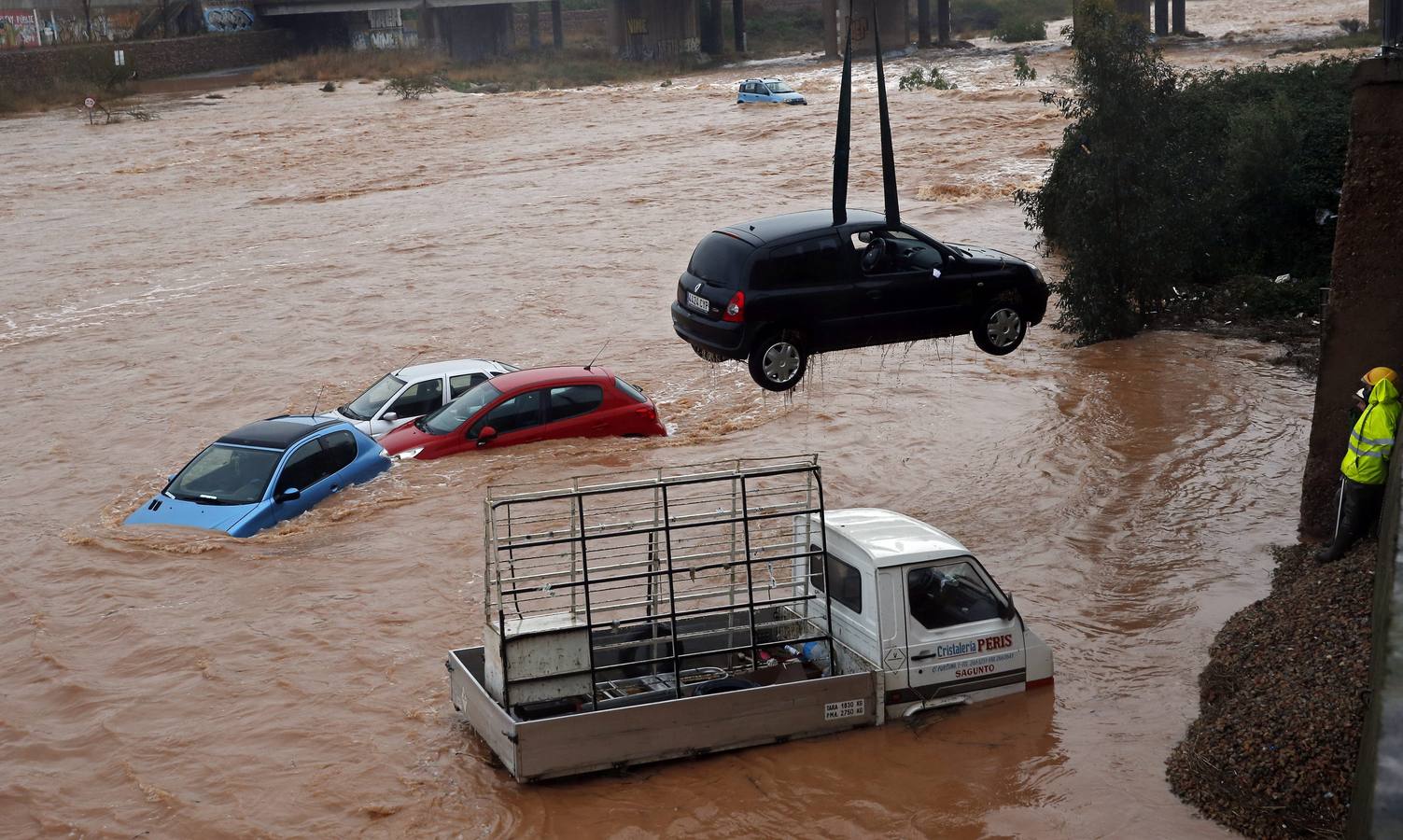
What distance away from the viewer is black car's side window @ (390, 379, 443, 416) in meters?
17.5

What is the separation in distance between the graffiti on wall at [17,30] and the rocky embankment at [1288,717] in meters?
63.1

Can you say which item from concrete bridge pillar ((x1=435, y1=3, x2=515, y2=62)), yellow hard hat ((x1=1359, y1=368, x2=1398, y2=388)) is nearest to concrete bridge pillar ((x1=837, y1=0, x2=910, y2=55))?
concrete bridge pillar ((x1=435, y1=3, x2=515, y2=62))

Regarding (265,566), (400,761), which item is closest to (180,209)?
(265,566)

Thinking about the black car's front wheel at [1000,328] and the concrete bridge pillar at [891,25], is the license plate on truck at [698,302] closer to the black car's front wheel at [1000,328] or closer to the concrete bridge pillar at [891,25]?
the black car's front wheel at [1000,328]

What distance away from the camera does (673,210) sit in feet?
116

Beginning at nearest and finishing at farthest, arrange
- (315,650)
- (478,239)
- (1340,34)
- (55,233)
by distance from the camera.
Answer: (315,650) < (478,239) < (55,233) < (1340,34)

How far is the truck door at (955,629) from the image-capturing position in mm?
9984

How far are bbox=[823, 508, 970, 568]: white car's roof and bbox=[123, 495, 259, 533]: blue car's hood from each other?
22.6 feet

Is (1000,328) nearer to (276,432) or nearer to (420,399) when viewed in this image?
(420,399)

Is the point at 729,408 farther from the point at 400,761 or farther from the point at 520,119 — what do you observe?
the point at 520,119

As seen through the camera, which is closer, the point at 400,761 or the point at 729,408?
the point at 400,761

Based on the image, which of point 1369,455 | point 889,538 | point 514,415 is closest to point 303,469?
point 514,415

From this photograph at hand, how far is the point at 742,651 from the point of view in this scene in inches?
385

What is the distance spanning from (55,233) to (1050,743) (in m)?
32.3
